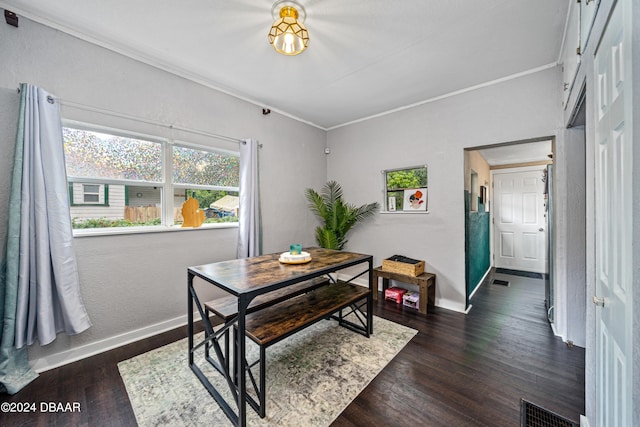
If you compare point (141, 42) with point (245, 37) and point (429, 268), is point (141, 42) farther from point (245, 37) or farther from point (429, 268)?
point (429, 268)

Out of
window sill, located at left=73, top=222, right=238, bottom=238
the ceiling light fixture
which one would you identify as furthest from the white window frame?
the ceiling light fixture

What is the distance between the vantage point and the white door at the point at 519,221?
16.2ft

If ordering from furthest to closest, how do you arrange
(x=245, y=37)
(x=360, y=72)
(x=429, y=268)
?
(x=429, y=268) < (x=360, y=72) < (x=245, y=37)

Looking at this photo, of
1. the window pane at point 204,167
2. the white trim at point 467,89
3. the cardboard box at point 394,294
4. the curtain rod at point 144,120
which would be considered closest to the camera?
the curtain rod at point 144,120

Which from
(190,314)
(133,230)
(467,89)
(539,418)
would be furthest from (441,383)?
(467,89)

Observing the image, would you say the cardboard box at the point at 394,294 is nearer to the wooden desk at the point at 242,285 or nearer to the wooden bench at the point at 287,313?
the wooden bench at the point at 287,313

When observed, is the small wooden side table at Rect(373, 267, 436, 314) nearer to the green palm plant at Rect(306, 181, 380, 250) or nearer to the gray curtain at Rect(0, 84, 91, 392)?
the green palm plant at Rect(306, 181, 380, 250)

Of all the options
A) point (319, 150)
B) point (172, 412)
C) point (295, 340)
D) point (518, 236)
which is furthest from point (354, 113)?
point (518, 236)

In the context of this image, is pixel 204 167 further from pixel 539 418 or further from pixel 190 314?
pixel 539 418

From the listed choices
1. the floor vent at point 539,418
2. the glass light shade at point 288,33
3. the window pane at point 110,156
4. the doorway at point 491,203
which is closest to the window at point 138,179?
the window pane at point 110,156

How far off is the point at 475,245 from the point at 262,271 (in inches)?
140

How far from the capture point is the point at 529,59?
7.80ft

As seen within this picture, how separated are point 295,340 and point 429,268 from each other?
6.55 ft

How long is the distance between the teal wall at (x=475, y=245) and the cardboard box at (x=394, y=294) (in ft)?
2.66
